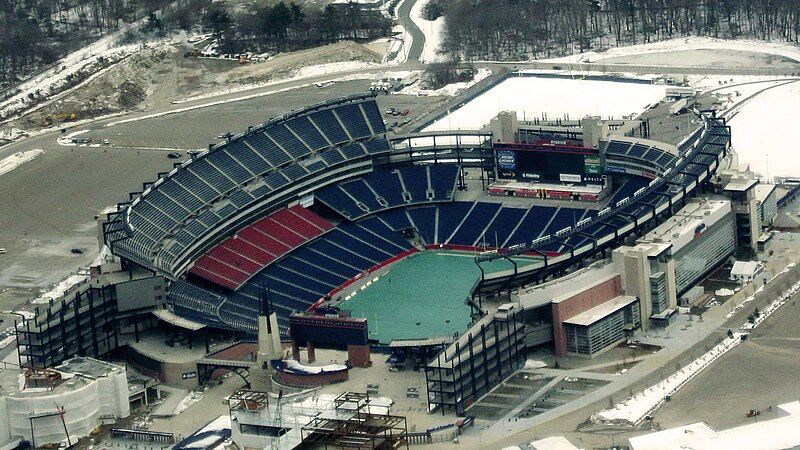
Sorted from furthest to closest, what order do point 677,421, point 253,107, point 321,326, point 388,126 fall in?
point 253,107 < point 388,126 < point 321,326 < point 677,421

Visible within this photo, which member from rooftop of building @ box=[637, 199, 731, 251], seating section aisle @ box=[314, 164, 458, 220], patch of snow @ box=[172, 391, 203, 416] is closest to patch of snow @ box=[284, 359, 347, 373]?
patch of snow @ box=[172, 391, 203, 416]

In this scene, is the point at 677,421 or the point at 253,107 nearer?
the point at 677,421

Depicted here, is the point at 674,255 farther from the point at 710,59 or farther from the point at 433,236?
the point at 710,59

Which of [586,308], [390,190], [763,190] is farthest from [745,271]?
[390,190]

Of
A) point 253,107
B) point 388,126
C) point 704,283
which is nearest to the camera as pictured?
point 704,283

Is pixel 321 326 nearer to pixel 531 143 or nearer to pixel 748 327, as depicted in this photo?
pixel 748 327

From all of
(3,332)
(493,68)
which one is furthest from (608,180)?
(493,68)

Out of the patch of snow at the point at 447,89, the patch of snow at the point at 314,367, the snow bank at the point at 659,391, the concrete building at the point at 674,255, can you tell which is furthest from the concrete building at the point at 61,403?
the patch of snow at the point at 447,89
